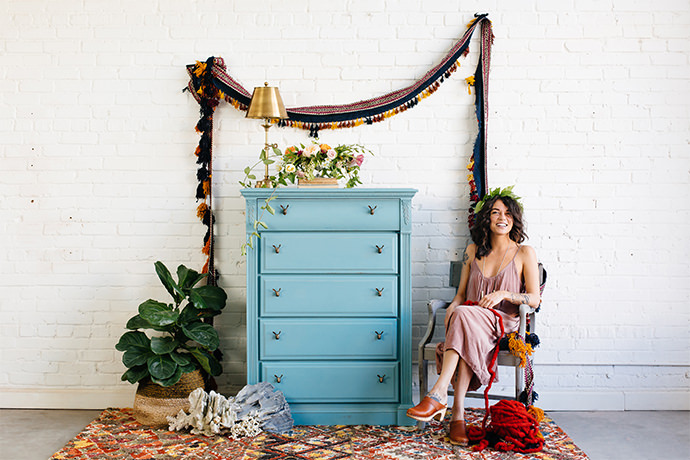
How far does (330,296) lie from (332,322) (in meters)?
0.15

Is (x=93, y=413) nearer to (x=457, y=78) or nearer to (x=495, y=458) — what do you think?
(x=495, y=458)

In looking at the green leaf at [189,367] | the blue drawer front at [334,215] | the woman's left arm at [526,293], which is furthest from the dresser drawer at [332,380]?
the blue drawer front at [334,215]

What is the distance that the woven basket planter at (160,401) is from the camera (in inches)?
144

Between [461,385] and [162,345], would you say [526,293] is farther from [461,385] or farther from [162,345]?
[162,345]

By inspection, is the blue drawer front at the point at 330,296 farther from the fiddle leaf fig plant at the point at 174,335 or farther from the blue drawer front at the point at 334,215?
the fiddle leaf fig plant at the point at 174,335

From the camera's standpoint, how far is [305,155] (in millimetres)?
3707

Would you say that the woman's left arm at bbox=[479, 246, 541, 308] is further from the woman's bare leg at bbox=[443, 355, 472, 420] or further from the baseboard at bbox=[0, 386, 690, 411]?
the baseboard at bbox=[0, 386, 690, 411]

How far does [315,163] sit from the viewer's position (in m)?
3.73

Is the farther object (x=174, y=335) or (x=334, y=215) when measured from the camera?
(x=174, y=335)

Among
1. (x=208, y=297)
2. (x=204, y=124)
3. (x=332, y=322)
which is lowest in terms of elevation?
(x=332, y=322)

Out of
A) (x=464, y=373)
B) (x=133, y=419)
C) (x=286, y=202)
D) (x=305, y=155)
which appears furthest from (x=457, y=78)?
(x=133, y=419)

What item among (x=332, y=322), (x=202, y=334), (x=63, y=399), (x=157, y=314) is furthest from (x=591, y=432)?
(x=63, y=399)

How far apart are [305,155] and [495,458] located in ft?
6.32

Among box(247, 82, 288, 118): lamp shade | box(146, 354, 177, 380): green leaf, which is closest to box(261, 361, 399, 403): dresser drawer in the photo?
box(146, 354, 177, 380): green leaf
